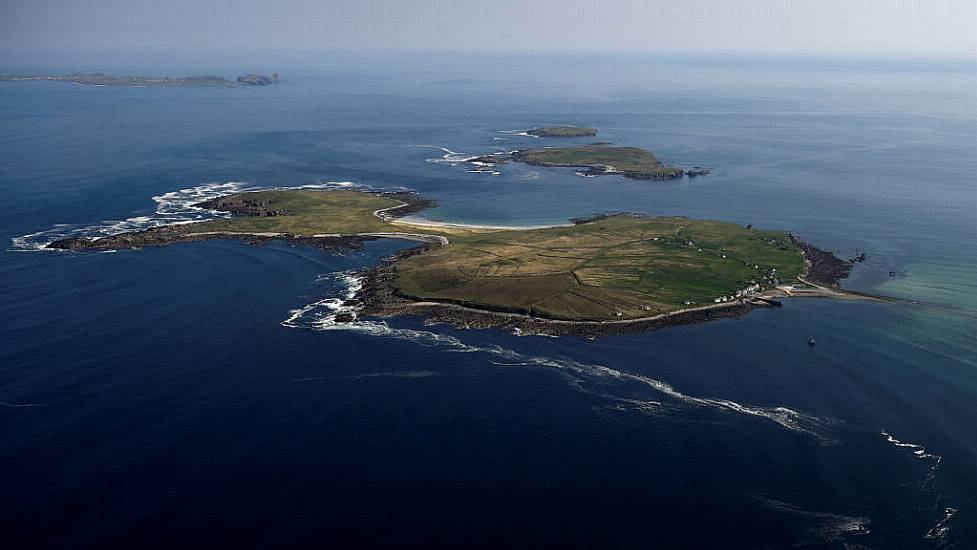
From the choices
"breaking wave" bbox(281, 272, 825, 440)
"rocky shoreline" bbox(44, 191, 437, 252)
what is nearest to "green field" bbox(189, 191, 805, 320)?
"rocky shoreline" bbox(44, 191, 437, 252)

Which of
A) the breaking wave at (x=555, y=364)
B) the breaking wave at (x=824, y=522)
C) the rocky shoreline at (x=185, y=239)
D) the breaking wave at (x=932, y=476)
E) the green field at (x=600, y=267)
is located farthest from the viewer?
the rocky shoreline at (x=185, y=239)

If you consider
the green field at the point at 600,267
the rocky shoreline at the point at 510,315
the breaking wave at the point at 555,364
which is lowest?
the breaking wave at the point at 555,364

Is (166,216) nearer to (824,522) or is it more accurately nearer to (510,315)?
(510,315)

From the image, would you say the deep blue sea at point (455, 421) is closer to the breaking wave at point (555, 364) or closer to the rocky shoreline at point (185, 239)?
the breaking wave at point (555, 364)

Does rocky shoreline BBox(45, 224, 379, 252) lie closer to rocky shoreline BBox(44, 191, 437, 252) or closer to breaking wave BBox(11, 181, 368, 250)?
rocky shoreline BBox(44, 191, 437, 252)

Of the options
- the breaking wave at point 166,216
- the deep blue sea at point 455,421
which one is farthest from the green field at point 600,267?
the breaking wave at point 166,216

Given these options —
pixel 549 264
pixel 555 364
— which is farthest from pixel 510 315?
pixel 549 264
